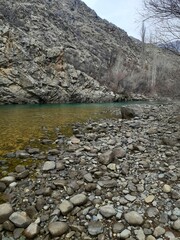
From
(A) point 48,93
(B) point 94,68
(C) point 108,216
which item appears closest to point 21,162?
(C) point 108,216

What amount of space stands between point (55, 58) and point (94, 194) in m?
30.9

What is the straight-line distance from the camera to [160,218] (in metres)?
3.00

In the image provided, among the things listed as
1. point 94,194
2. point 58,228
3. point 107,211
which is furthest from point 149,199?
point 58,228

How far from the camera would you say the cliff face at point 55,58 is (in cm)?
2707

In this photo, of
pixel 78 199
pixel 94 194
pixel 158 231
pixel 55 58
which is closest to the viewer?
pixel 158 231

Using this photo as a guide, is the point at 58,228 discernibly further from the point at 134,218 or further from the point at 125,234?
the point at 134,218

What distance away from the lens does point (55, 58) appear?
32094mm

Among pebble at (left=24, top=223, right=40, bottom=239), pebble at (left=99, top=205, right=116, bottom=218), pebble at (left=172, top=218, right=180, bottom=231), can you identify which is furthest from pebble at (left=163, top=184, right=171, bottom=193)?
pebble at (left=24, top=223, right=40, bottom=239)

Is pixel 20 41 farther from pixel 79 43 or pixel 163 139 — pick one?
pixel 163 139

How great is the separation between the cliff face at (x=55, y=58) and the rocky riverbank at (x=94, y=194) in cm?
2308

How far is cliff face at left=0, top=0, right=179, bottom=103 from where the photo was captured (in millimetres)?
27070

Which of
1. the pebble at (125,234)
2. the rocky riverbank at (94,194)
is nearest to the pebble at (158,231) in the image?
the rocky riverbank at (94,194)

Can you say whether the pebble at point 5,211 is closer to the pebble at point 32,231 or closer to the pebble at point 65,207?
the pebble at point 32,231

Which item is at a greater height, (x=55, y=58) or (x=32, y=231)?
(x=55, y=58)
